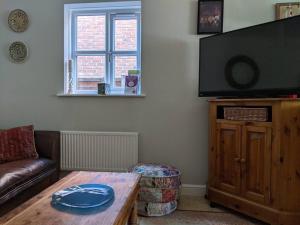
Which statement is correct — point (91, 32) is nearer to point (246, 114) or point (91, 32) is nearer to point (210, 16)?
point (210, 16)

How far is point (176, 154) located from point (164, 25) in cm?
134

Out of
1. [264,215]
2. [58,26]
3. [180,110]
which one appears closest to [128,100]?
[180,110]

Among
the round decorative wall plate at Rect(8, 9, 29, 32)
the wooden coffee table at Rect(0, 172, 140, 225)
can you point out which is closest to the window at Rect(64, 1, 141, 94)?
the round decorative wall plate at Rect(8, 9, 29, 32)

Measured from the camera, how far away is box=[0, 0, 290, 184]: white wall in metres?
2.72

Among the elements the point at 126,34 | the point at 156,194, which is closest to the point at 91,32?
the point at 126,34

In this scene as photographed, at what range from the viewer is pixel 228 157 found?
2318 mm

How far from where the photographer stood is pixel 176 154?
9.10 feet

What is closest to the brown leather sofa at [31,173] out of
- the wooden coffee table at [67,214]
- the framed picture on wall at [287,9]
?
the wooden coffee table at [67,214]

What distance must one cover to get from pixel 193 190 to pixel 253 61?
140cm

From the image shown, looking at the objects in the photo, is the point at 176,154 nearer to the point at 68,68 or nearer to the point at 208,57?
the point at 208,57

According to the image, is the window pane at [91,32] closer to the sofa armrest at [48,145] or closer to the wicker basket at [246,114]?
the sofa armrest at [48,145]

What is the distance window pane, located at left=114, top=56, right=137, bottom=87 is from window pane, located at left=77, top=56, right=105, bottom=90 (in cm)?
16

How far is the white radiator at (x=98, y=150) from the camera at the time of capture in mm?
2756

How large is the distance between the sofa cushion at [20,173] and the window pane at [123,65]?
3.91 ft
